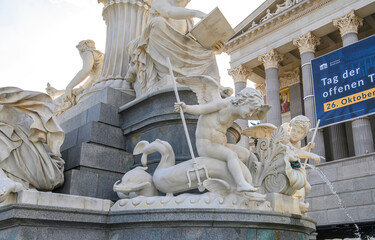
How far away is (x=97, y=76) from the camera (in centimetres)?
1005

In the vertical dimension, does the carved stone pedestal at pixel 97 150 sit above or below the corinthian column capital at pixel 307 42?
below

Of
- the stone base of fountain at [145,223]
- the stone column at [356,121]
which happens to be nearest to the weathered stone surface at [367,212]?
the stone column at [356,121]

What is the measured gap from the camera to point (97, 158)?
6.45 meters

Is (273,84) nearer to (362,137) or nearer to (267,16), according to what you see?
(267,16)

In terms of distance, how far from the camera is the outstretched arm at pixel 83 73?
31.3 ft

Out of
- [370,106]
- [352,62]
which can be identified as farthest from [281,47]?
[370,106]

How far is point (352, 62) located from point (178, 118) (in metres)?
20.3

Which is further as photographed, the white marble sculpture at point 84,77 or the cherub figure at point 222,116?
the white marble sculpture at point 84,77

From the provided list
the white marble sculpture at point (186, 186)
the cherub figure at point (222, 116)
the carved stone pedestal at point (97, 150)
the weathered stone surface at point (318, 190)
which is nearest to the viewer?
the white marble sculpture at point (186, 186)

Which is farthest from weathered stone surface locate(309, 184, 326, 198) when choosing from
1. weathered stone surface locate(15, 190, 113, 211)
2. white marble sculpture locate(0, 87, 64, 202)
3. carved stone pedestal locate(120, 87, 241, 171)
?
weathered stone surface locate(15, 190, 113, 211)

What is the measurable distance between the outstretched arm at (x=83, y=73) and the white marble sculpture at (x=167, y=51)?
7.08 feet

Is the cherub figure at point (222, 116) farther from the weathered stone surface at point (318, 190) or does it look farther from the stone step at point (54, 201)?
the weathered stone surface at point (318, 190)

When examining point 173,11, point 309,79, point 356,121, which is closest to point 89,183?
point 173,11

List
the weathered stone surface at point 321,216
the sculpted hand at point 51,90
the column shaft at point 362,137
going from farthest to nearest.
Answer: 1. the column shaft at point 362,137
2. the weathered stone surface at point 321,216
3. the sculpted hand at point 51,90
